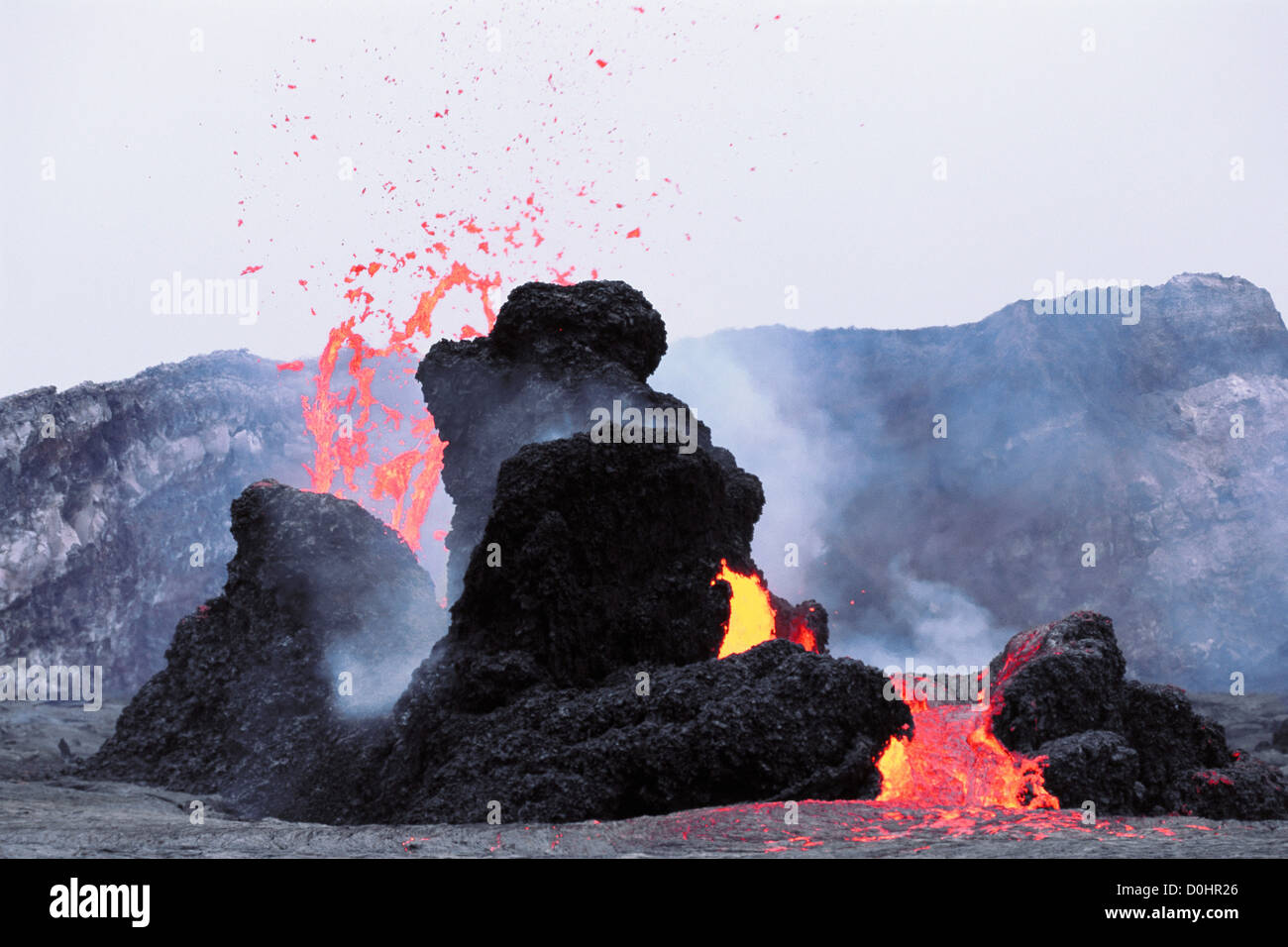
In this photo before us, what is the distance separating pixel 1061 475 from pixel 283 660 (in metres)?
53.9

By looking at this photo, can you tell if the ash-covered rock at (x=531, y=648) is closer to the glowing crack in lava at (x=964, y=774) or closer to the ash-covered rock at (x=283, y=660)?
the ash-covered rock at (x=283, y=660)

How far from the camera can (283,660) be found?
1977 cm

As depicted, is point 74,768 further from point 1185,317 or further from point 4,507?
point 1185,317

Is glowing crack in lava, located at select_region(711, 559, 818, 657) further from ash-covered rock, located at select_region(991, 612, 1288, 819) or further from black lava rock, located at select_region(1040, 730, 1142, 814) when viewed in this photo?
black lava rock, located at select_region(1040, 730, 1142, 814)

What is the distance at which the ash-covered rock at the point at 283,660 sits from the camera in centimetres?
1838

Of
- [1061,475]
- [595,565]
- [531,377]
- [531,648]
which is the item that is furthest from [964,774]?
[1061,475]

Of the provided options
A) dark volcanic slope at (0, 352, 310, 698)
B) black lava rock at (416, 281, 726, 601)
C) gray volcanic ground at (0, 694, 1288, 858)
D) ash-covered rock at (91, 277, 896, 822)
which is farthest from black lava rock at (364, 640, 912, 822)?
dark volcanic slope at (0, 352, 310, 698)

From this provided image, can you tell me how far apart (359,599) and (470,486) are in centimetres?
298

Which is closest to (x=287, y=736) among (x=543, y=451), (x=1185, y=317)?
(x=543, y=451)

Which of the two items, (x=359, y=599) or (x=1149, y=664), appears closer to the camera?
(x=359, y=599)

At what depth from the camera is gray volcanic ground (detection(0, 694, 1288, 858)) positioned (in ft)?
32.6

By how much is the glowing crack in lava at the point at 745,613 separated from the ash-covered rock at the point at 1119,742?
14.1ft

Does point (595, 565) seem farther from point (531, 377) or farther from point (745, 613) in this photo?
point (531, 377)
